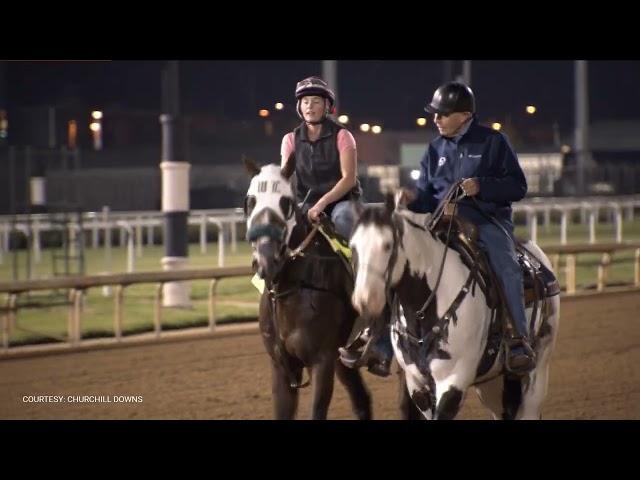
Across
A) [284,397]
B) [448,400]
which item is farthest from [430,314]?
[284,397]

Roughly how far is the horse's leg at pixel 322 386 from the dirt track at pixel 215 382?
1.82 metres

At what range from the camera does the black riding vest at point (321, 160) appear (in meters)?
6.18

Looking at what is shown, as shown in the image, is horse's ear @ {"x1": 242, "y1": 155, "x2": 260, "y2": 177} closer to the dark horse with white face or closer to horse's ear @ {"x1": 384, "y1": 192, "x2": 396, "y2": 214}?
the dark horse with white face

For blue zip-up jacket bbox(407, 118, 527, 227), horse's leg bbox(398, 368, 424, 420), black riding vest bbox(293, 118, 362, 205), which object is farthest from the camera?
black riding vest bbox(293, 118, 362, 205)

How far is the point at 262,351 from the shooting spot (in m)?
9.83

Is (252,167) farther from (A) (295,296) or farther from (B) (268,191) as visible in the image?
(A) (295,296)

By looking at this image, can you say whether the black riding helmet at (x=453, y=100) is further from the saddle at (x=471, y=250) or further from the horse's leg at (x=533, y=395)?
the horse's leg at (x=533, y=395)

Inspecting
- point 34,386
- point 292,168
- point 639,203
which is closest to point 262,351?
point 34,386

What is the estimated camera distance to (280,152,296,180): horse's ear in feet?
19.3

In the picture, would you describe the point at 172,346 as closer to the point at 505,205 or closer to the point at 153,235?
the point at 505,205

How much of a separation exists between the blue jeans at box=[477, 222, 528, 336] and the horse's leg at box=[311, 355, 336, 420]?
38.5 inches

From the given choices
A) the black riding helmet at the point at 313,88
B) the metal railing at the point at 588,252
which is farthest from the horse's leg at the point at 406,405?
the metal railing at the point at 588,252

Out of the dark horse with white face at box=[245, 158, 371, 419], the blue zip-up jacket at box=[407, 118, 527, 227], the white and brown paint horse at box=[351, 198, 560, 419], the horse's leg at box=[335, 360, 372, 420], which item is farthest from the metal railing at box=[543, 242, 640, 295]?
the white and brown paint horse at box=[351, 198, 560, 419]

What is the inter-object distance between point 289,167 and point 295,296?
2.07 feet
